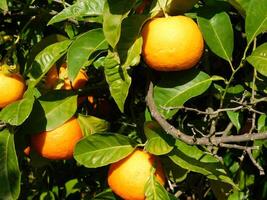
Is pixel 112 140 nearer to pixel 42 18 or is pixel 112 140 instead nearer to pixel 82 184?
pixel 42 18

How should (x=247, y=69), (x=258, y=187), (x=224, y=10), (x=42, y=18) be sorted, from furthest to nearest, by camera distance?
(x=258, y=187)
(x=42, y=18)
(x=247, y=69)
(x=224, y=10)

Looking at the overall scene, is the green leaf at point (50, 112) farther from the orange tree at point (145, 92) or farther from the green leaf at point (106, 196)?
the green leaf at point (106, 196)

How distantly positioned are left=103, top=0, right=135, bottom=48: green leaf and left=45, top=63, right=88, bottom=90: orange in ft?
1.16

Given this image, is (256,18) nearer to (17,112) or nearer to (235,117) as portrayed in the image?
(235,117)

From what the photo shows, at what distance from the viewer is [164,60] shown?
109 centimetres

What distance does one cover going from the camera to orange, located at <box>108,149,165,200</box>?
3.83ft

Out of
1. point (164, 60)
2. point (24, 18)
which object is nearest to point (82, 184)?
point (24, 18)

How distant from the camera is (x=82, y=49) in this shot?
1169 millimetres

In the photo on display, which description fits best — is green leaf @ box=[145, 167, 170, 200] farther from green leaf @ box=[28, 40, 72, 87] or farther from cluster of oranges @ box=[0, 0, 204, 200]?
green leaf @ box=[28, 40, 72, 87]

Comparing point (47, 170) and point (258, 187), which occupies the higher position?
point (258, 187)

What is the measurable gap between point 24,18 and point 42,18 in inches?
6.4

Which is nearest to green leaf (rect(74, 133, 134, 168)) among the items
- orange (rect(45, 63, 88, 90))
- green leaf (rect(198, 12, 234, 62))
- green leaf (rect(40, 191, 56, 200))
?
orange (rect(45, 63, 88, 90))

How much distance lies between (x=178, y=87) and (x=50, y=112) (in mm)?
334

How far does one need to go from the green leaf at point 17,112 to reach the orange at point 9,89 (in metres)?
0.07
